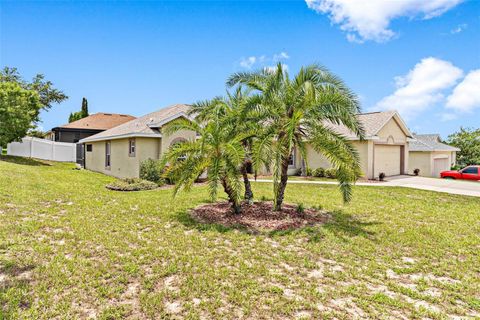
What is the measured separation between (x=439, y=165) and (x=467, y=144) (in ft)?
36.2

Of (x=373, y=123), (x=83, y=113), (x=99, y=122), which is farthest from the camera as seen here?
(x=83, y=113)

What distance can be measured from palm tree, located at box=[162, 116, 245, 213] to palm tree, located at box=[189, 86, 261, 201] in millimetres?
263

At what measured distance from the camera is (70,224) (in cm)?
802

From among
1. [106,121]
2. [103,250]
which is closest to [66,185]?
[103,250]

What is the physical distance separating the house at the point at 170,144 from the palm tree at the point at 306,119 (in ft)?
27.3

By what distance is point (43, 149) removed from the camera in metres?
30.1

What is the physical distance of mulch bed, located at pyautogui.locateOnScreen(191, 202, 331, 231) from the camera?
8.36m

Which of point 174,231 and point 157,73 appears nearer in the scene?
point 174,231

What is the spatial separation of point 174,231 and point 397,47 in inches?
669

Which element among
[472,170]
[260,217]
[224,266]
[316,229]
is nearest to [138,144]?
[260,217]

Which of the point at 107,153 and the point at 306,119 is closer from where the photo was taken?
the point at 306,119

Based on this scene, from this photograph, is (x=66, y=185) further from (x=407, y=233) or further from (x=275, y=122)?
(x=407, y=233)

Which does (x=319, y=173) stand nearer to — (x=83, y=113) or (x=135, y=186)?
(x=135, y=186)

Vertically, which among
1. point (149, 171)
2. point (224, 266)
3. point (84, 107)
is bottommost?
point (224, 266)
